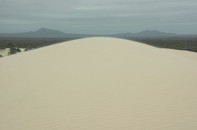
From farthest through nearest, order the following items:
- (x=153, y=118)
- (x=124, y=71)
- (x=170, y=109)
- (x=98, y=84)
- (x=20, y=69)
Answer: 1. (x=20, y=69)
2. (x=124, y=71)
3. (x=98, y=84)
4. (x=170, y=109)
5. (x=153, y=118)

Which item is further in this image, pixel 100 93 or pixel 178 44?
pixel 178 44

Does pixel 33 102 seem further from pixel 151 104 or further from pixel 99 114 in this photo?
pixel 151 104

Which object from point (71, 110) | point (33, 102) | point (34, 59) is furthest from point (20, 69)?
point (71, 110)

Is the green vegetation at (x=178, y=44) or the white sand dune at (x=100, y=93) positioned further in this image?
the green vegetation at (x=178, y=44)

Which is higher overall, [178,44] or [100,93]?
[178,44]

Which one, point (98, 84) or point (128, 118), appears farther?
point (98, 84)

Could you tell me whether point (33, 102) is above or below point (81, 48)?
below

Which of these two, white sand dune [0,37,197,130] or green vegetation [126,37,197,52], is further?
green vegetation [126,37,197,52]

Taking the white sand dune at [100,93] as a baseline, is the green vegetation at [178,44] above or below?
above
